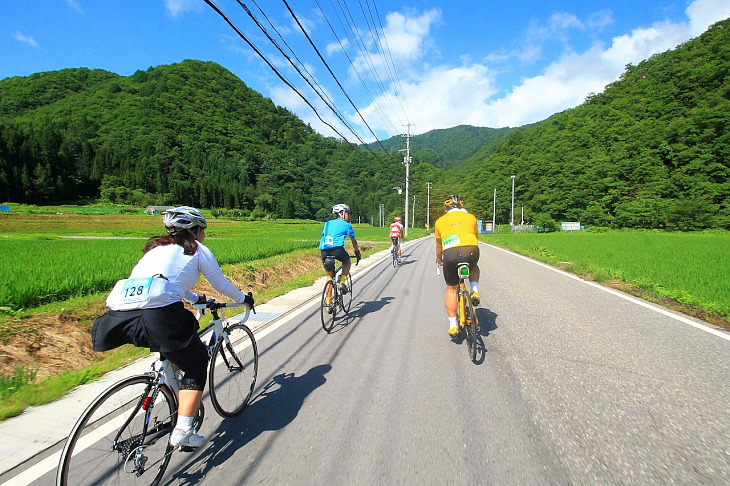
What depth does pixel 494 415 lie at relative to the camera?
2.68 metres

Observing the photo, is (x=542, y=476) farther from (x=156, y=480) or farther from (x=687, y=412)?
(x=156, y=480)

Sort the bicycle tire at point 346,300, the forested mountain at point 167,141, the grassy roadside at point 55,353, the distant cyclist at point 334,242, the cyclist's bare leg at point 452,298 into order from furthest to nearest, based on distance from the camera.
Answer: the forested mountain at point 167,141 → the bicycle tire at point 346,300 → the distant cyclist at point 334,242 → the cyclist's bare leg at point 452,298 → the grassy roadside at point 55,353

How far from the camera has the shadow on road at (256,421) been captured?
2.15 meters

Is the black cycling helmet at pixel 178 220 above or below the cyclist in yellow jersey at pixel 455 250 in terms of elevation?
above

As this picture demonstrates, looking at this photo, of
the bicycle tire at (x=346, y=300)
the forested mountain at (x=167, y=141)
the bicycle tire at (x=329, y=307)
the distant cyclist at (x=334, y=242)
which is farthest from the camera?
the forested mountain at (x=167, y=141)

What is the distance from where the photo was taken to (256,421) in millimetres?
2721

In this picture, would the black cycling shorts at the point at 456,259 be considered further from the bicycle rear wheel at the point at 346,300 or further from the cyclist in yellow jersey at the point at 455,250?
the bicycle rear wheel at the point at 346,300

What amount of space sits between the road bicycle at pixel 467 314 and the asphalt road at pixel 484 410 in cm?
19

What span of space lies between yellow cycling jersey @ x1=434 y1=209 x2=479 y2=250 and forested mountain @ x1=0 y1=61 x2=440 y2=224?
61.9 meters

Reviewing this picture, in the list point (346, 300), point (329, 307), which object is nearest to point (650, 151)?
point (346, 300)

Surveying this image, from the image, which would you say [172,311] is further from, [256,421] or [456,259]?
[456,259]

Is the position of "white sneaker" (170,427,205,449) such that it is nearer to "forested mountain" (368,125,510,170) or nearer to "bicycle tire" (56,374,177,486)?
"bicycle tire" (56,374,177,486)

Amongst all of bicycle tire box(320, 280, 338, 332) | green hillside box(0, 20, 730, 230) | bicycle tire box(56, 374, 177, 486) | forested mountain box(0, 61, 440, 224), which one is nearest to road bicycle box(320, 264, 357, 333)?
bicycle tire box(320, 280, 338, 332)

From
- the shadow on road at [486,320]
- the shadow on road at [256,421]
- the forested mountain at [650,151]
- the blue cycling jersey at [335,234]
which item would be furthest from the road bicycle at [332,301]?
the forested mountain at [650,151]
